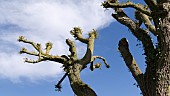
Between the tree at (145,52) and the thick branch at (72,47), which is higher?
the thick branch at (72,47)

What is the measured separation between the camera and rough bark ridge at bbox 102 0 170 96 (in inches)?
396

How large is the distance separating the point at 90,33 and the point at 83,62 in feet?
4.31

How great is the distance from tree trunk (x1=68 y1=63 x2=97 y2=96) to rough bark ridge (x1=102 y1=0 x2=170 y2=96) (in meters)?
1.76

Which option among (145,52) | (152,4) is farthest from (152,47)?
(152,4)

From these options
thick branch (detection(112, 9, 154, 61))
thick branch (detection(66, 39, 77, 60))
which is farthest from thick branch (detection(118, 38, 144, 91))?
thick branch (detection(66, 39, 77, 60))

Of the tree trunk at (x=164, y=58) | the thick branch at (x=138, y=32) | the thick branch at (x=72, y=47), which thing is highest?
the thick branch at (x=72, y=47)

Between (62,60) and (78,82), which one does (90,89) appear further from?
(62,60)

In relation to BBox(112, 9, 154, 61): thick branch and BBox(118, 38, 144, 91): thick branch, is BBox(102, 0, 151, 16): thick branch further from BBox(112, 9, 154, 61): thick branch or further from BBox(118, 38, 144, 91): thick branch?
BBox(118, 38, 144, 91): thick branch

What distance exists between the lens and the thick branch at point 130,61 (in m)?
10.8

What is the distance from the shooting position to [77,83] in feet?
39.3

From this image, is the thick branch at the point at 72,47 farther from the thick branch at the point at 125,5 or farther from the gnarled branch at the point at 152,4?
the gnarled branch at the point at 152,4

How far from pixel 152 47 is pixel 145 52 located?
0.30 m

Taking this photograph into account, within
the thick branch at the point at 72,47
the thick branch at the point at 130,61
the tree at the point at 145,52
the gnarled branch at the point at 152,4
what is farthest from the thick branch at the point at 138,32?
the thick branch at the point at 72,47

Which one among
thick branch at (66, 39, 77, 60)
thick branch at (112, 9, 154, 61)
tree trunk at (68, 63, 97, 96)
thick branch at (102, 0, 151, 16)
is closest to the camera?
thick branch at (112, 9, 154, 61)
